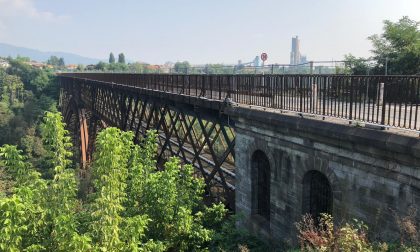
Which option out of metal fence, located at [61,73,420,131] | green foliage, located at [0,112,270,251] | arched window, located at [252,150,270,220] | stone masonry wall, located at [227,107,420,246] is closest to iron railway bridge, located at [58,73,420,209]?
metal fence, located at [61,73,420,131]

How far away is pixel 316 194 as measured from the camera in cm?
956

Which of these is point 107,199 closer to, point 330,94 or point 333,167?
point 333,167

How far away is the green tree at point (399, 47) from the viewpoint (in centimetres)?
2022

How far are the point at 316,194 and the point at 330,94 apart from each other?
241 centimetres

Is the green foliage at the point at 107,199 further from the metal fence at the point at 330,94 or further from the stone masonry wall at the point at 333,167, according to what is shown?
the metal fence at the point at 330,94

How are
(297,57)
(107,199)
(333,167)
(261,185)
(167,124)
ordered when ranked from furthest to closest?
(297,57)
(167,124)
(261,185)
(333,167)
(107,199)

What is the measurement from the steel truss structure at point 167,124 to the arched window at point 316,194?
142 inches

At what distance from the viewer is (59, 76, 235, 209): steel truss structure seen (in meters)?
14.1

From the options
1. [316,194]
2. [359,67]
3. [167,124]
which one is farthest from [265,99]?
[167,124]

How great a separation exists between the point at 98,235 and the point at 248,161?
532 cm

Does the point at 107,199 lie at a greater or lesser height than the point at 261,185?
greater

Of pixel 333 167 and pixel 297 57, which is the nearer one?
pixel 333 167

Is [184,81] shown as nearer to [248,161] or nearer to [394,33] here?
[248,161]

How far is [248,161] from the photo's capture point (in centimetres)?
1172
